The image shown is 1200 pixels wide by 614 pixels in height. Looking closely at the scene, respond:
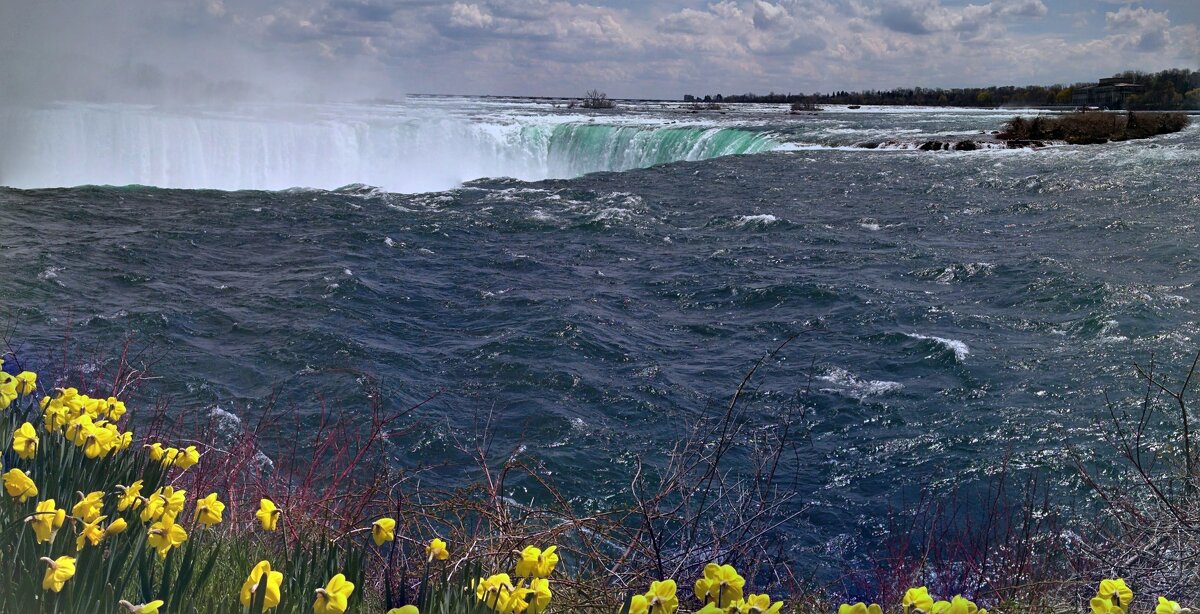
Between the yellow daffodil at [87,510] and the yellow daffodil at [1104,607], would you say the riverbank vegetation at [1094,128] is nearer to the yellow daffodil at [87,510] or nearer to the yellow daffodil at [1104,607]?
the yellow daffodil at [1104,607]

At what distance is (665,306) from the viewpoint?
41.9ft

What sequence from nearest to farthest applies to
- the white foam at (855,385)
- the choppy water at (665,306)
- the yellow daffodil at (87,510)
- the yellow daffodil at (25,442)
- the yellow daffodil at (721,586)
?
the yellow daffodil at (721,586) < the yellow daffodil at (87,510) < the yellow daffodil at (25,442) < the choppy water at (665,306) < the white foam at (855,385)

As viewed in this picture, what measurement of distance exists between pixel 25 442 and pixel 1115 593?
133 inches

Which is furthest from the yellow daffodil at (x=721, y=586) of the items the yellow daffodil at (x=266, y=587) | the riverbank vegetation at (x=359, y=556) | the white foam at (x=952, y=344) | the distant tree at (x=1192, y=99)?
the distant tree at (x=1192, y=99)

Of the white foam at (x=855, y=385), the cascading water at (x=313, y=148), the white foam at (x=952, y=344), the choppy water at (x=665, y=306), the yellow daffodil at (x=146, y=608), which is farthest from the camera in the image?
the cascading water at (x=313, y=148)

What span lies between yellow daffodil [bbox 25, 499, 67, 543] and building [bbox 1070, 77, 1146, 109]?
3705cm

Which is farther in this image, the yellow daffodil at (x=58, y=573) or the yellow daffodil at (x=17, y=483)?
the yellow daffodil at (x=17, y=483)

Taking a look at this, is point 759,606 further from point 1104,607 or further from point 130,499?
point 130,499

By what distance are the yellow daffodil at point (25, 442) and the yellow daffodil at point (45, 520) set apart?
1.92ft

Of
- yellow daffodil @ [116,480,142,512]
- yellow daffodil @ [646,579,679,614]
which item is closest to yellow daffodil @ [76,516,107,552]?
yellow daffodil @ [116,480,142,512]

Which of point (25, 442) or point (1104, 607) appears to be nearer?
point (1104, 607)

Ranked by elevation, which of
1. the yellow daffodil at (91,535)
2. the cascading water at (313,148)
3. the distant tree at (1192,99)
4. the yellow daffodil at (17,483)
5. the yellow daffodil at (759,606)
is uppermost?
the distant tree at (1192,99)

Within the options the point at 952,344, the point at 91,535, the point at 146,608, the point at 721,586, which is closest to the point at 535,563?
the point at 721,586

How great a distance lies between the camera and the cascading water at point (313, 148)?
26.4 m
